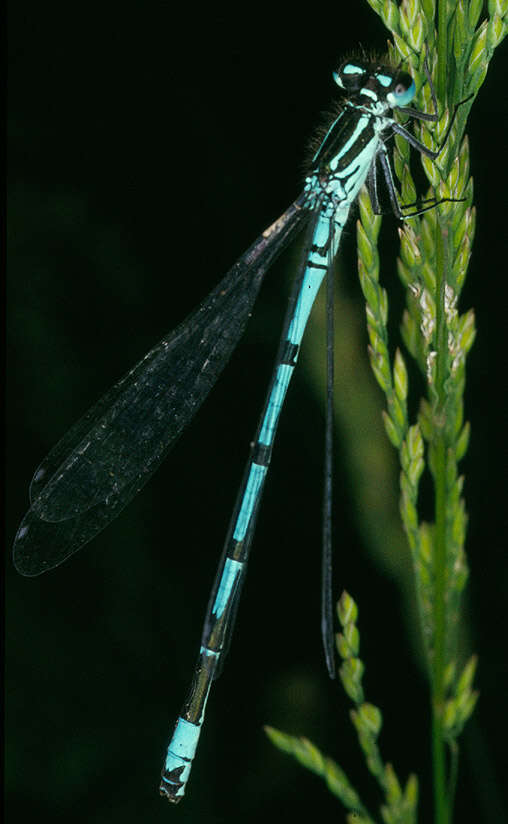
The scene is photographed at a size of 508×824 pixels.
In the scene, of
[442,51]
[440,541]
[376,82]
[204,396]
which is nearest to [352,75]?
[376,82]

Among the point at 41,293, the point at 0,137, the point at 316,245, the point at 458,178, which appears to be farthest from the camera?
the point at 41,293

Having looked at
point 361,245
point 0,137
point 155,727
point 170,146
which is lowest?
point 155,727

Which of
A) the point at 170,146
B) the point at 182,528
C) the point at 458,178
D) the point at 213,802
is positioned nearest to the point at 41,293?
the point at 170,146

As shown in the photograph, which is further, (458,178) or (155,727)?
(155,727)

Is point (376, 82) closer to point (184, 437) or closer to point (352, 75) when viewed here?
point (352, 75)

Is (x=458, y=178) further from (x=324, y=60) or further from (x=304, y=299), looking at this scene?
(x=324, y=60)

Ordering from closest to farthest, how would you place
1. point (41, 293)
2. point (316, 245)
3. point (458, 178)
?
point (458, 178)
point (316, 245)
point (41, 293)
